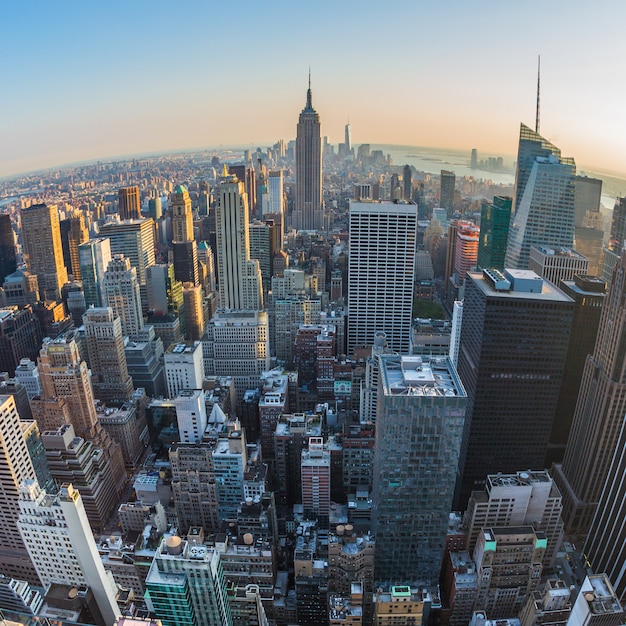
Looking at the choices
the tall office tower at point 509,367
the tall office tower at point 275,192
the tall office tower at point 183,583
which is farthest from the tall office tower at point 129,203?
the tall office tower at point 183,583

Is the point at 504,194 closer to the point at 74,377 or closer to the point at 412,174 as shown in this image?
the point at 412,174

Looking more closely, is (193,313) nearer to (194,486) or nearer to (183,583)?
(194,486)

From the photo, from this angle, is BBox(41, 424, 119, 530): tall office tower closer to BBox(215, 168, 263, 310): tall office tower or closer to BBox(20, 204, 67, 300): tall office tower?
BBox(215, 168, 263, 310): tall office tower

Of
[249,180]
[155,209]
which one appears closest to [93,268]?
[155,209]

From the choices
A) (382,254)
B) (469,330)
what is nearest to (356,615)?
(469,330)

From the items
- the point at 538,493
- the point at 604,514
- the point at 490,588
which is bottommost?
the point at 490,588


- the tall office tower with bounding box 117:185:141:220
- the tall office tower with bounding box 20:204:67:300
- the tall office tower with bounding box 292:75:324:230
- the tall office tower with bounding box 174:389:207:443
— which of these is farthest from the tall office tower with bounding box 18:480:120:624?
the tall office tower with bounding box 292:75:324:230
